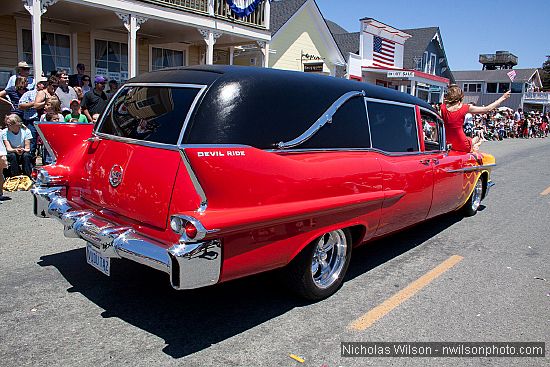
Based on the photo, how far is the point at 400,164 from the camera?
15.2 ft

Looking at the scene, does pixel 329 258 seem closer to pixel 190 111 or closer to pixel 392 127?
pixel 392 127

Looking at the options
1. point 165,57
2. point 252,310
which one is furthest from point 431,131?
point 165,57

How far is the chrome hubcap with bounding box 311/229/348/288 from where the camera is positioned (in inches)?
157

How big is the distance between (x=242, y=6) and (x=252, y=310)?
520 inches

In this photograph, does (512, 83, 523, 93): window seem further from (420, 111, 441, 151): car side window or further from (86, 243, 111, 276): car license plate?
(86, 243, 111, 276): car license plate

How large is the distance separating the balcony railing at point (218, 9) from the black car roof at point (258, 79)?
9.63 meters

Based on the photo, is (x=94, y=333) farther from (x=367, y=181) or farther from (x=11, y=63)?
(x=11, y=63)

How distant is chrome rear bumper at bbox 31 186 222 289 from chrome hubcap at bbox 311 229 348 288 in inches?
46.9

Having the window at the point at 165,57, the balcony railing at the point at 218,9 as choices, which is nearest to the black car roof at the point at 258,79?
the balcony railing at the point at 218,9

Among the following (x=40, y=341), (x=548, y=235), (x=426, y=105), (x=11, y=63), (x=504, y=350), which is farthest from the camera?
(x=11, y=63)

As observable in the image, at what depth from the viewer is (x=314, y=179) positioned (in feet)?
11.7

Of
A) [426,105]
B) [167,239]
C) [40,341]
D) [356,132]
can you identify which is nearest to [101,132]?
[167,239]

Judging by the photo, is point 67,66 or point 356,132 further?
point 67,66

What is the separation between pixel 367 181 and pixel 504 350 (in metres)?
1.63
